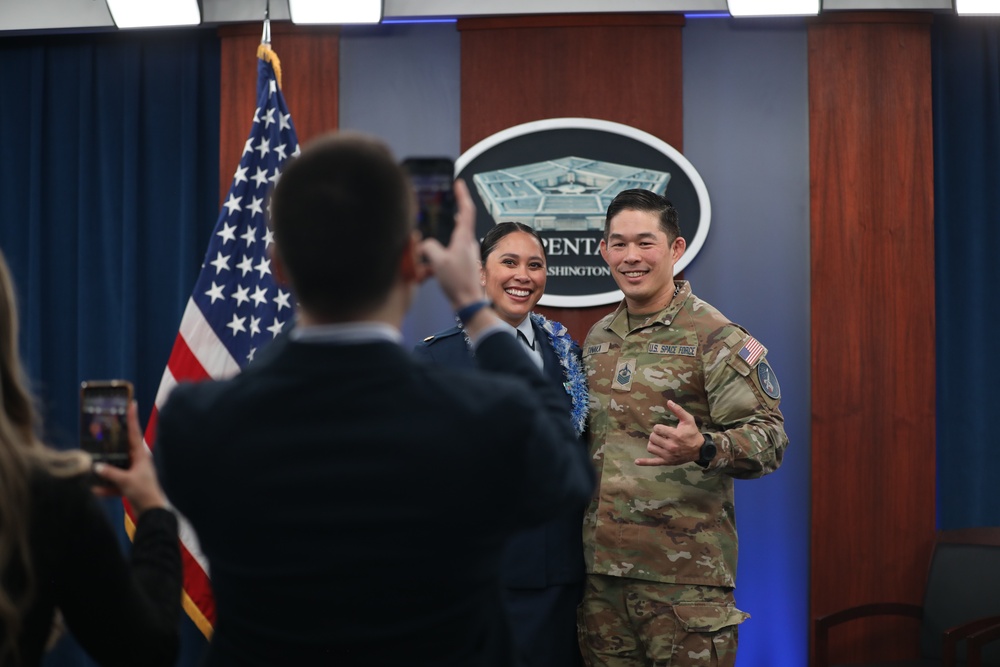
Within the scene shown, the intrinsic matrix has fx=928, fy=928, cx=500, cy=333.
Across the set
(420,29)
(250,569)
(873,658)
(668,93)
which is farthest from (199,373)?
(873,658)

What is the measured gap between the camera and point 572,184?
3.85 m

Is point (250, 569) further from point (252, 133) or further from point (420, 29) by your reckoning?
point (420, 29)

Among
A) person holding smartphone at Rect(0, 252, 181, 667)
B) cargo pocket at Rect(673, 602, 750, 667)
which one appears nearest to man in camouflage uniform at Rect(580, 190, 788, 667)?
cargo pocket at Rect(673, 602, 750, 667)

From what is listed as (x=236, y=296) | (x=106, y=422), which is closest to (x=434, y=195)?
(x=106, y=422)

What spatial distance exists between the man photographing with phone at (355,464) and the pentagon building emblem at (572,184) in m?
2.82

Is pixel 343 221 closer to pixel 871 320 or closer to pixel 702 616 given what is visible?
pixel 702 616

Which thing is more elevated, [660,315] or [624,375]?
[660,315]

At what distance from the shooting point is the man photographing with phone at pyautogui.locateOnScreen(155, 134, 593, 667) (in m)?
0.98

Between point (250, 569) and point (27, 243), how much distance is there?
377cm

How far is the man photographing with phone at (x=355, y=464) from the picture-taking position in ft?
3.21

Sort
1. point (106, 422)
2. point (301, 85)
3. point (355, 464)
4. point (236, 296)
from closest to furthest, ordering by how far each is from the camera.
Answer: point (355, 464), point (106, 422), point (236, 296), point (301, 85)

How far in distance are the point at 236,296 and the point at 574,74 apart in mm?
1658

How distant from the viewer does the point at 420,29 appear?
3.98m

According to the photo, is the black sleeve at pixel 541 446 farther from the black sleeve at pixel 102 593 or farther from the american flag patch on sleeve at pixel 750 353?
the american flag patch on sleeve at pixel 750 353
